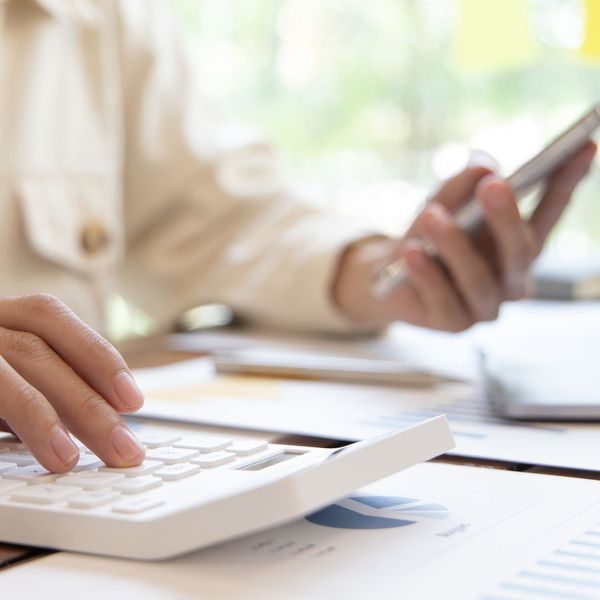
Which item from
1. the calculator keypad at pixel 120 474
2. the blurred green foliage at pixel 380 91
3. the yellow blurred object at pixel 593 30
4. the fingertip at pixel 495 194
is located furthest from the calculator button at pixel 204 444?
the blurred green foliage at pixel 380 91

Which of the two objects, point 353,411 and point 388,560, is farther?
point 353,411

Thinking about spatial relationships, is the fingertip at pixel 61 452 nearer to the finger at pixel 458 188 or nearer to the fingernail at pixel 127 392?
the fingernail at pixel 127 392

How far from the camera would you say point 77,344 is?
0.42 m

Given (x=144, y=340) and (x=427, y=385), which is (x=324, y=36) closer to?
(x=144, y=340)

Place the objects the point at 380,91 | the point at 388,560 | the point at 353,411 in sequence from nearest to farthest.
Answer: the point at 388,560 → the point at 353,411 → the point at 380,91

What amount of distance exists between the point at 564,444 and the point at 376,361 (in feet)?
0.89

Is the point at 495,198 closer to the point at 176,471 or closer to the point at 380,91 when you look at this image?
the point at 176,471

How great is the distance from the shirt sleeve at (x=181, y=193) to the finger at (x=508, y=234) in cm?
25

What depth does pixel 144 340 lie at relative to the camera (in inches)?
34.0

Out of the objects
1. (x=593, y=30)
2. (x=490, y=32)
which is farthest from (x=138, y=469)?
(x=490, y=32)

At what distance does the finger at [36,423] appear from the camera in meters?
0.38

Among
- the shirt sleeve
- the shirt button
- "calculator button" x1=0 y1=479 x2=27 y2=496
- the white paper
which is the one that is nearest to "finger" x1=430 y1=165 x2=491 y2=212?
the white paper

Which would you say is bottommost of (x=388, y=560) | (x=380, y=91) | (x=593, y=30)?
(x=388, y=560)

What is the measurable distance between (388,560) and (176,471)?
8 cm
